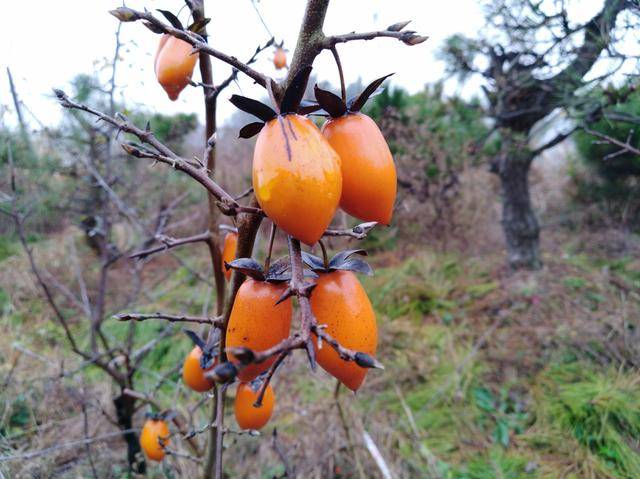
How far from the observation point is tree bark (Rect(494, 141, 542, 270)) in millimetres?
3342

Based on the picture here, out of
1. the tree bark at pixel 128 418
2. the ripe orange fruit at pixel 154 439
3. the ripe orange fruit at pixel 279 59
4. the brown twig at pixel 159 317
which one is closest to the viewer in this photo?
the brown twig at pixel 159 317

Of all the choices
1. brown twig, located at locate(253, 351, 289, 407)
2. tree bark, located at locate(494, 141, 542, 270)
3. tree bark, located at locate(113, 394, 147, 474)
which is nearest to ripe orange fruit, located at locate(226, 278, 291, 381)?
brown twig, located at locate(253, 351, 289, 407)

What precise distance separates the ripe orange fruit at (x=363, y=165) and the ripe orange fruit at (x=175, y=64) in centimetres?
33

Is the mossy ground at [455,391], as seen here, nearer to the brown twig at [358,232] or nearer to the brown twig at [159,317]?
the brown twig at [159,317]

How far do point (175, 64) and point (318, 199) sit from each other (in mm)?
421

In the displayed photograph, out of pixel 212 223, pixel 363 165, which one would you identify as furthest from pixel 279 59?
pixel 363 165

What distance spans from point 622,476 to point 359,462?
1.06m

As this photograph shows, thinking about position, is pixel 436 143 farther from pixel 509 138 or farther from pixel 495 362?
pixel 495 362

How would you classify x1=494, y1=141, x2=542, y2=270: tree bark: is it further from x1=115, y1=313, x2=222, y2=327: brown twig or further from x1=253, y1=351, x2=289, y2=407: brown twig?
x1=253, y1=351, x2=289, y2=407: brown twig

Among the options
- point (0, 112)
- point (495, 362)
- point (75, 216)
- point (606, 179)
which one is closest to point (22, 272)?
point (75, 216)

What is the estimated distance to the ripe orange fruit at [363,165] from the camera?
39cm

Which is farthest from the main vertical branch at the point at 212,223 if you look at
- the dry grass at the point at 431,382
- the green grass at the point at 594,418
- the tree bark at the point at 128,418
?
the green grass at the point at 594,418

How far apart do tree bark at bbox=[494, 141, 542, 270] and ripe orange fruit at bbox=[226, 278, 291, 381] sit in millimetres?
3279

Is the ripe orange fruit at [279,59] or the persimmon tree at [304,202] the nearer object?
the persimmon tree at [304,202]
